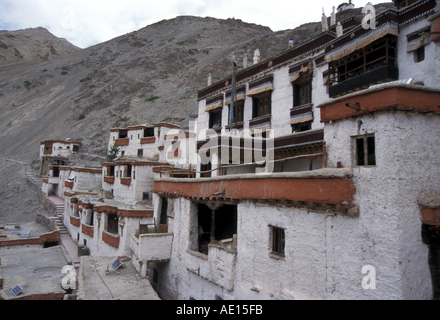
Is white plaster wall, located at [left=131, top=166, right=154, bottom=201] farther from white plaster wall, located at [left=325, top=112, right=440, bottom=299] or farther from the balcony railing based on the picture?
white plaster wall, located at [left=325, top=112, right=440, bottom=299]

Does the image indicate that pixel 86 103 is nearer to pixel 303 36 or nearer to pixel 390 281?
pixel 303 36

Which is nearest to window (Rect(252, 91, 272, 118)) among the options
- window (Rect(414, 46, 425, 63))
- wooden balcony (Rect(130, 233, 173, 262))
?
window (Rect(414, 46, 425, 63))

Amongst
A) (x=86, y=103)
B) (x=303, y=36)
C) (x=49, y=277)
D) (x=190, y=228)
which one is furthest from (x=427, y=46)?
(x=86, y=103)

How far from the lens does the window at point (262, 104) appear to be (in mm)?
18606

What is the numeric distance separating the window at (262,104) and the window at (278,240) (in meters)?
11.1

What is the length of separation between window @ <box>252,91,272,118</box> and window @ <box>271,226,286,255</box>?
36.3 ft

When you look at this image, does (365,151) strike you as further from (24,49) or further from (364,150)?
(24,49)

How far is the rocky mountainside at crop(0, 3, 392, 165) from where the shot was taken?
59.6m

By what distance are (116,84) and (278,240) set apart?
75371 millimetres

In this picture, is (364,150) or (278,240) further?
(278,240)

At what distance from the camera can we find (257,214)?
367 inches

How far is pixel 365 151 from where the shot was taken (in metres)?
7.03

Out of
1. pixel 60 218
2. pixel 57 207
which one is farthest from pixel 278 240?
pixel 57 207

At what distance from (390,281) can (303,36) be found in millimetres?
71575
